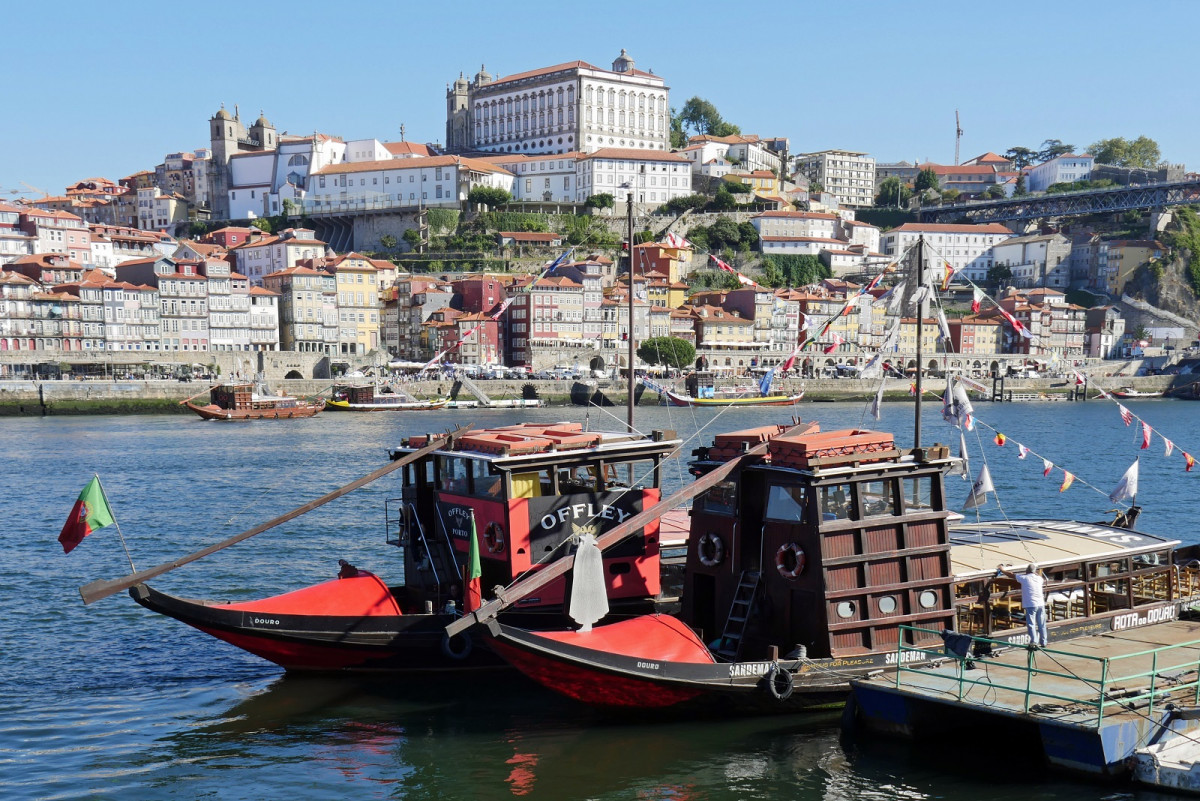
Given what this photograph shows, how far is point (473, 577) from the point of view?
12320 mm

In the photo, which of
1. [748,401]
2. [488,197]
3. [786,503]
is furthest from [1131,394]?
[786,503]

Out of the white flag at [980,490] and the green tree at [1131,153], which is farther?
the green tree at [1131,153]

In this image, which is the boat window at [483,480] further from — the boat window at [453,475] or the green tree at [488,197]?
the green tree at [488,197]

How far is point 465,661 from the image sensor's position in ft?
46.3

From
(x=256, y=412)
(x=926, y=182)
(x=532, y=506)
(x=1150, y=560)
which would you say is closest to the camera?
(x=532, y=506)

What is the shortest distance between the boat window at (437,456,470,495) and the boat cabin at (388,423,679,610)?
0.5 inches

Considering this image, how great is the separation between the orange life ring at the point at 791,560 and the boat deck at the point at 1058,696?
1357 mm

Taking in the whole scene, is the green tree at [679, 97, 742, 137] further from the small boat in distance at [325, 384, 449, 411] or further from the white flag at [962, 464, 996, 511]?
the white flag at [962, 464, 996, 511]

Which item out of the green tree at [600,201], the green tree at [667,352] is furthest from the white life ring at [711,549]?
the green tree at [600,201]

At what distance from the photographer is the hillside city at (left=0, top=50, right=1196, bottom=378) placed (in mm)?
81688

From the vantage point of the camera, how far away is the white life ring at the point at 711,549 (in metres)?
13.6

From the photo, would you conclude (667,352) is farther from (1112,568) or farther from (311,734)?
(311,734)

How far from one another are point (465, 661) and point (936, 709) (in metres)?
5.57

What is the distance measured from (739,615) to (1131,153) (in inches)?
6003
